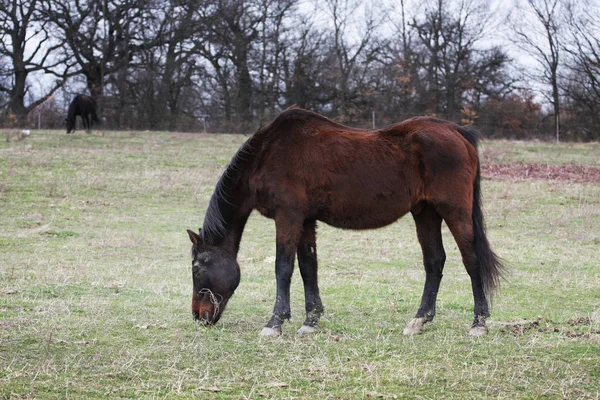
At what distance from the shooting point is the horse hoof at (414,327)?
6676mm

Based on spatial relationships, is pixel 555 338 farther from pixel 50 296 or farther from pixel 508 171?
pixel 508 171

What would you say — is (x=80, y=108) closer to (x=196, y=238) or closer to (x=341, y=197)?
(x=196, y=238)

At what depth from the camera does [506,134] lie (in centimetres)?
3931

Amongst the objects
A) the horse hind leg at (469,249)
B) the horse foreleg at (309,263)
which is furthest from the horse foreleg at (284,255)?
the horse hind leg at (469,249)

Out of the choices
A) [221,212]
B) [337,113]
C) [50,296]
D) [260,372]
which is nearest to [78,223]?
[50,296]

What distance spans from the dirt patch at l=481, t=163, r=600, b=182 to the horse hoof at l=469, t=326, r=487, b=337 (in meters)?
16.4

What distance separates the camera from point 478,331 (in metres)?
6.51

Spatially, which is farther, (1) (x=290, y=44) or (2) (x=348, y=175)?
(1) (x=290, y=44)

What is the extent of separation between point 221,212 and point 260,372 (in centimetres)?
249

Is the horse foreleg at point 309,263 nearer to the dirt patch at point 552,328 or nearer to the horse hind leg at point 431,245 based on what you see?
the horse hind leg at point 431,245

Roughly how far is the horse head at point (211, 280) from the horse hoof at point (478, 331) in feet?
7.51

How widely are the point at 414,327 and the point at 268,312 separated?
5.86 ft

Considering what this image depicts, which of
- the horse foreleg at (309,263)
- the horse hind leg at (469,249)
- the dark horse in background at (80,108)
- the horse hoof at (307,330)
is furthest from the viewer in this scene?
the dark horse in background at (80,108)

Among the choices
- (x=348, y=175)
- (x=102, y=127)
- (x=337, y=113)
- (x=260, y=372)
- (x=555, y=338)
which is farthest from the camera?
(x=337, y=113)
